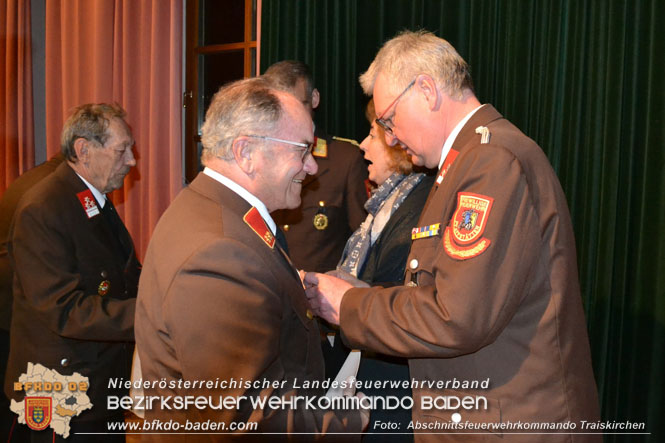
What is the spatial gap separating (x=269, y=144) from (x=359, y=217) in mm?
1656

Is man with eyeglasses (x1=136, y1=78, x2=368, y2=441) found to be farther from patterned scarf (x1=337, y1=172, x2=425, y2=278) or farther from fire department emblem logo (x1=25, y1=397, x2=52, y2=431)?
fire department emblem logo (x1=25, y1=397, x2=52, y2=431)

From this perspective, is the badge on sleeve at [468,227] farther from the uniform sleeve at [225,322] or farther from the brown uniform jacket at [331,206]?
the brown uniform jacket at [331,206]

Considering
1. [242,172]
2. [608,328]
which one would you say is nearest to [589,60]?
[608,328]

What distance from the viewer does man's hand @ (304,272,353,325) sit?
1737mm

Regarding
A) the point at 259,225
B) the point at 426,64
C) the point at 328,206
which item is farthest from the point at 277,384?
the point at 328,206

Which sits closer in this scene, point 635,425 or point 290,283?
point 290,283

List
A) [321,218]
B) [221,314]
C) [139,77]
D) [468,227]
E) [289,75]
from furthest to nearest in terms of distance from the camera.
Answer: [139,77] → [289,75] → [321,218] → [468,227] → [221,314]

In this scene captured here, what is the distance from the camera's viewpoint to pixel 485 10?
325 cm

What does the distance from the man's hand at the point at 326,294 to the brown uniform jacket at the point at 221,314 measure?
0.73 feet

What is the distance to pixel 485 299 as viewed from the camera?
1.37 meters

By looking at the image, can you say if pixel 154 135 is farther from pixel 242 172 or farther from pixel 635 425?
pixel 635 425

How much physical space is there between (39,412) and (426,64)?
2188 mm

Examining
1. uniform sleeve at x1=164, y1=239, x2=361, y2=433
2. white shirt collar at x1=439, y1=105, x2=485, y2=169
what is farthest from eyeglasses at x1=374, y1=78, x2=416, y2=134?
uniform sleeve at x1=164, y1=239, x2=361, y2=433

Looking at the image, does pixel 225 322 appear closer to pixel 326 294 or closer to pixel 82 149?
pixel 326 294
